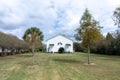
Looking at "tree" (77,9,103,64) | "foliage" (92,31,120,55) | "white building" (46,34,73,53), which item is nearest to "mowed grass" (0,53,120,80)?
"tree" (77,9,103,64)

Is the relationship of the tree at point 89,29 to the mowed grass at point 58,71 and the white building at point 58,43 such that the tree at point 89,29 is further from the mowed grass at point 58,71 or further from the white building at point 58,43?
the white building at point 58,43

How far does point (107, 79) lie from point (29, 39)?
518 inches

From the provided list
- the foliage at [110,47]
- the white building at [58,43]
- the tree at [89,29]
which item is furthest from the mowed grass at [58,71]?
the white building at [58,43]

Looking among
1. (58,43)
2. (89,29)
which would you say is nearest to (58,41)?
(58,43)

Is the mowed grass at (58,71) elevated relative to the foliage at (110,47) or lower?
lower

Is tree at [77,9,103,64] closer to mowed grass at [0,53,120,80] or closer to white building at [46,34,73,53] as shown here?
mowed grass at [0,53,120,80]

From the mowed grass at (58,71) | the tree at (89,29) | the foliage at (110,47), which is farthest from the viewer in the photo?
the foliage at (110,47)

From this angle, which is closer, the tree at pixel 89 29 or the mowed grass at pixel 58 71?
the mowed grass at pixel 58 71

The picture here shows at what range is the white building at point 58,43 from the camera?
7500 centimetres

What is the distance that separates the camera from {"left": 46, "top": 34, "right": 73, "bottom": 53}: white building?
2953 inches

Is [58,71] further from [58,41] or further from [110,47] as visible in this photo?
[58,41]

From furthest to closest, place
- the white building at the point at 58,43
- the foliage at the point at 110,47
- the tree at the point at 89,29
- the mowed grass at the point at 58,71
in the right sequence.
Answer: the white building at the point at 58,43
the foliage at the point at 110,47
the tree at the point at 89,29
the mowed grass at the point at 58,71

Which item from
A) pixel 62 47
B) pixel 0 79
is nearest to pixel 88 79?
pixel 0 79

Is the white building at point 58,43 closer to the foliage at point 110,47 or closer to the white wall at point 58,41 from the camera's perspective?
the white wall at point 58,41
